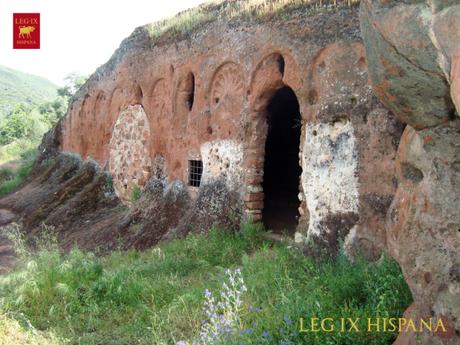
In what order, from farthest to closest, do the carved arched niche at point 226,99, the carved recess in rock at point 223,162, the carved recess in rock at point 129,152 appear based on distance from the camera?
1. the carved recess in rock at point 129,152
2. the carved arched niche at point 226,99
3. the carved recess in rock at point 223,162

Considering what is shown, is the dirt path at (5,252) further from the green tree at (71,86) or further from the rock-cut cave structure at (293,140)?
the green tree at (71,86)

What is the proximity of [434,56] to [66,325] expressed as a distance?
4.94 m

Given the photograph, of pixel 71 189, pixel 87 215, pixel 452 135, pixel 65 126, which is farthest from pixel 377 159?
pixel 65 126

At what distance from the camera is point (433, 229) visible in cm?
319

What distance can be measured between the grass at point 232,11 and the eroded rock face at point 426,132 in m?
3.46

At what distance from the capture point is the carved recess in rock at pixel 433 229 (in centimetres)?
304

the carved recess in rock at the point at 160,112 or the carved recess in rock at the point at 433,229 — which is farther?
the carved recess in rock at the point at 160,112

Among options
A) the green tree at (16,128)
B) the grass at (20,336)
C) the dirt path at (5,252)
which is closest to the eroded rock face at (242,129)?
the dirt path at (5,252)

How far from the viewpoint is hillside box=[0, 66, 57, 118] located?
73438 mm

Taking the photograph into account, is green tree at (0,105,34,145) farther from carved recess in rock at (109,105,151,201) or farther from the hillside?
carved recess in rock at (109,105,151,201)

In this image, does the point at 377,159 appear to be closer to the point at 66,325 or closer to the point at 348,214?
the point at 348,214

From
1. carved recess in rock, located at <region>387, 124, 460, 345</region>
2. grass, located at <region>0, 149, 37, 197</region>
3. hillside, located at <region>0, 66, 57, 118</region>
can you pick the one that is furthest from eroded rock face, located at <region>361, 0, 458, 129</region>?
hillside, located at <region>0, 66, 57, 118</region>

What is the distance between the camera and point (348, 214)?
20.1ft

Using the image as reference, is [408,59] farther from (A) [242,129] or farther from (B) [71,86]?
(B) [71,86]
